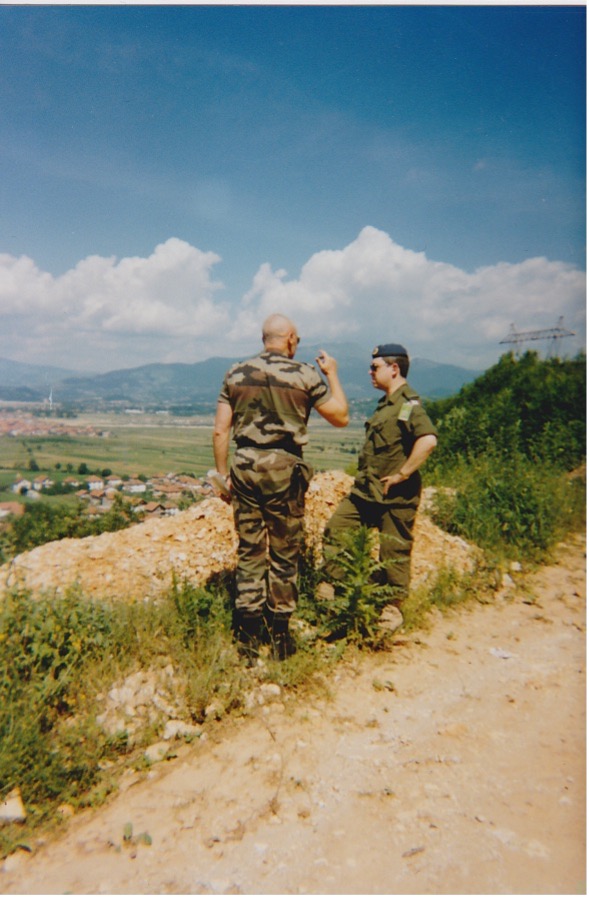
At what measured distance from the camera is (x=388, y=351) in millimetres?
3727

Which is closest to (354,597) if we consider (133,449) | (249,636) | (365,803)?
(249,636)

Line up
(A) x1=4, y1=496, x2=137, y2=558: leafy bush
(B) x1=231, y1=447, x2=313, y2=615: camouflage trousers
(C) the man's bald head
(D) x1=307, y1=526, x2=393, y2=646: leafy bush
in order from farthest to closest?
(A) x1=4, y1=496, x2=137, y2=558: leafy bush < (D) x1=307, y1=526, x2=393, y2=646: leafy bush < (C) the man's bald head < (B) x1=231, y1=447, x2=313, y2=615: camouflage trousers

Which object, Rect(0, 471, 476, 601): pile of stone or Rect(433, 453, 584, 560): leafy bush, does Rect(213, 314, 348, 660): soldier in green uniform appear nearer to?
Rect(0, 471, 476, 601): pile of stone

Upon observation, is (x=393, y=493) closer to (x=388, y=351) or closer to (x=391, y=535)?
(x=391, y=535)

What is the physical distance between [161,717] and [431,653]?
2136 mm

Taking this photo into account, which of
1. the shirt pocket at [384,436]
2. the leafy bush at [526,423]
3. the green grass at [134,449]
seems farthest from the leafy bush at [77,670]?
the leafy bush at [526,423]

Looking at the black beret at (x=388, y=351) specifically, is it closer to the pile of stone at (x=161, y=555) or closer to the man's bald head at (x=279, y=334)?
the man's bald head at (x=279, y=334)

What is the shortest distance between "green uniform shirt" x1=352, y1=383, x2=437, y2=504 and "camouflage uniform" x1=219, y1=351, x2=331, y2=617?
84 centimetres

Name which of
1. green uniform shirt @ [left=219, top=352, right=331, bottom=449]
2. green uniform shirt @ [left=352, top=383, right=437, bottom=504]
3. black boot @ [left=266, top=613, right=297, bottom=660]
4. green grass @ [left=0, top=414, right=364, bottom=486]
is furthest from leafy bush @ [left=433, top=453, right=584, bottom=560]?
green uniform shirt @ [left=219, top=352, right=331, bottom=449]

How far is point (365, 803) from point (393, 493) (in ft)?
7.07

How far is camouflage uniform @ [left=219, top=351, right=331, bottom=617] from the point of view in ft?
9.80

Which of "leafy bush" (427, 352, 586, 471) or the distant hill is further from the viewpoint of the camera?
"leafy bush" (427, 352, 586, 471)

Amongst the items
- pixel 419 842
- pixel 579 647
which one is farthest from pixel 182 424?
pixel 419 842

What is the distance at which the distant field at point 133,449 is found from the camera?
20.0 feet
